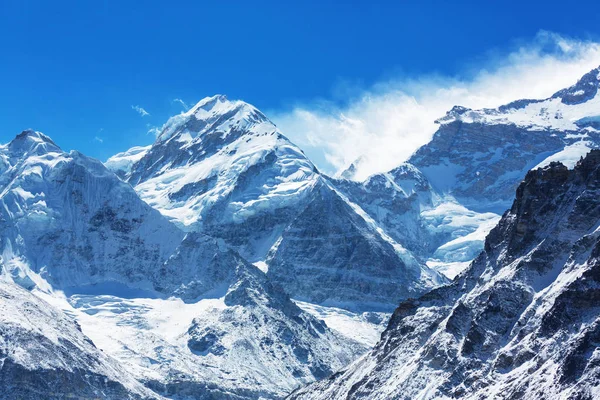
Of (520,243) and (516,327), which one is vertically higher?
(520,243)

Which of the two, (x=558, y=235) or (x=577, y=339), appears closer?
(x=577, y=339)

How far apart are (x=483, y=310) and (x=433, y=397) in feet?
49.1

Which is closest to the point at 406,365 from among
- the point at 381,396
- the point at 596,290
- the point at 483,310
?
the point at 381,396

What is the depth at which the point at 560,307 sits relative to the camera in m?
160

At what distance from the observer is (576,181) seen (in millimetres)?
186250

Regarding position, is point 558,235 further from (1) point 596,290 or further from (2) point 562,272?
(1) point 596,290

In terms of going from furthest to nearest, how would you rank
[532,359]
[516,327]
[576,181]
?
[576,181]
[516,327]
[532,359]

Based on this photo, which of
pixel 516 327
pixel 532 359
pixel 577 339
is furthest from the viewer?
pixel 516 327

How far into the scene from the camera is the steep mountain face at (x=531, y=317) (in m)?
151

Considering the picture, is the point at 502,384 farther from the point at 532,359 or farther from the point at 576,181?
the point at 576,181

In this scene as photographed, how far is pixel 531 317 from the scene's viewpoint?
16912 cm

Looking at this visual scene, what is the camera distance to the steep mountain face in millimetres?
151250

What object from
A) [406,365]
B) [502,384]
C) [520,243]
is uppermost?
[520,243]

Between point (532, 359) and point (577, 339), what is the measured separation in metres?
11.6
